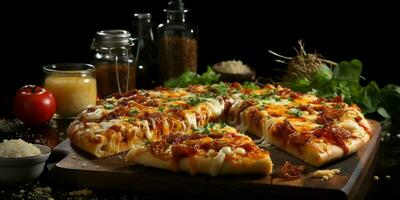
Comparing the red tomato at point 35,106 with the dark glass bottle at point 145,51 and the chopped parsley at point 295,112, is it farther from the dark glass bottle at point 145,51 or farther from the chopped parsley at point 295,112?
the chopped parsley at point 295,112

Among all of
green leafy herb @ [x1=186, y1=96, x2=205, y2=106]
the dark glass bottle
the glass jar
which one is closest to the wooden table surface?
green leafy herb @ [x1=186, y1=96, x2=205, y2=106]

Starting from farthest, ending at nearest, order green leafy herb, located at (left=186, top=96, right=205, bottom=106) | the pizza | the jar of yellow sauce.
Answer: the jar of yellow sauce, green leafy herb, located at (left=186, top=96, right=205, bottom=106), the pizza

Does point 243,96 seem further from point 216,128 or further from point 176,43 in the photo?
point 176,43

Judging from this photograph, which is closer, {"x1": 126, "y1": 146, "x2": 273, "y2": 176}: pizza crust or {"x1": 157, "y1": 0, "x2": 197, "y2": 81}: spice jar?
{"x1": 126, "y1": 146, "x2": 273, "y2": 176}: pizza crust

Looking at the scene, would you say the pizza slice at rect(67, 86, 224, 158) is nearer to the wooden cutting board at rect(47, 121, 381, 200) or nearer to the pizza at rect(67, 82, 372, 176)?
the pizza at rect(67, 82, 372, 176)

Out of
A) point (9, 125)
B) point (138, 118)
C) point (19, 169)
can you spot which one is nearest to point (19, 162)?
point (19, 169)

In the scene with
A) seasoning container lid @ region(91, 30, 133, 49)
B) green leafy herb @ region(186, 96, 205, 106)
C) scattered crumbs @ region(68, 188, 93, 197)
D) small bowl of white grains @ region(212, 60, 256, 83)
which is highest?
seasoning container lid @ region(91, 30, 133, 49)

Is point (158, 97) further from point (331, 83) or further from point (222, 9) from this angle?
point (222, 9)

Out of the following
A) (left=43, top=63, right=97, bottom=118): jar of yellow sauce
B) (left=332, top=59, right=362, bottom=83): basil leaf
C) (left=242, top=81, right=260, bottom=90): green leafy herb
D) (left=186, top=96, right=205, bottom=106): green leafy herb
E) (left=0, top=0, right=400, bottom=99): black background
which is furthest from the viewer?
(left=0, top=0, right=400, bottom=99): black background
